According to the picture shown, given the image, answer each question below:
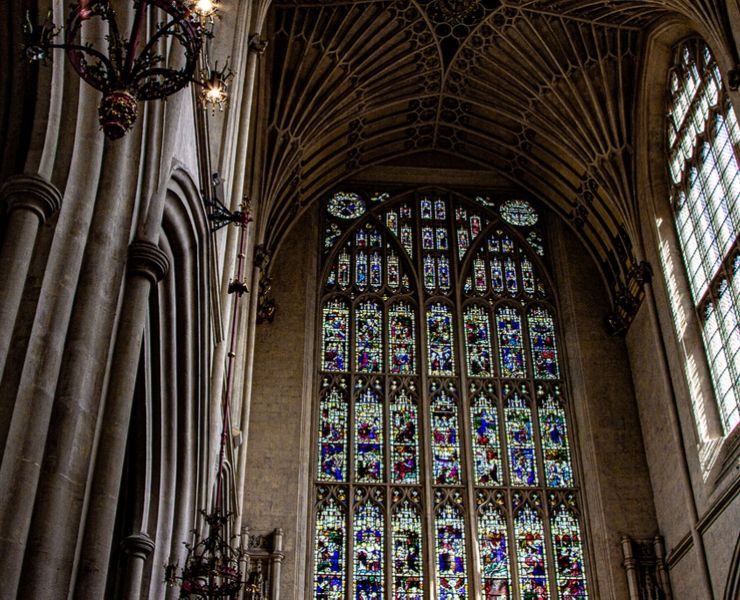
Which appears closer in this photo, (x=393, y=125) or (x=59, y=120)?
(x=59, y=120)

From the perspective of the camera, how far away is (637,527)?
17.2m

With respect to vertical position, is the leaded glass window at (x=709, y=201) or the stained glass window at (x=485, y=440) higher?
the leaded glass window at (x=709, y=201)

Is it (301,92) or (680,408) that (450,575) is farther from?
(301,92)

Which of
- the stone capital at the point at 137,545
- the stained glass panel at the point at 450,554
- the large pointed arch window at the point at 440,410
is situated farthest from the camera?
the large pointed arch window at the point at 440,410

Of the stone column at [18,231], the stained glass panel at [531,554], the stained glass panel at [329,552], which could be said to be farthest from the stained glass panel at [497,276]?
the stone column at [18,231]

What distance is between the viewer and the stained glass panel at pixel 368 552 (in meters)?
16.6

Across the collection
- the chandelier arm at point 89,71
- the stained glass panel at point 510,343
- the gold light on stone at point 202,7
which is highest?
the stained glass panel at point 510,343

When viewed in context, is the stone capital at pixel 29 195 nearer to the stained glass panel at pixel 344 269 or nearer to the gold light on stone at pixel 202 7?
the gold light on stone at pixel 202 7

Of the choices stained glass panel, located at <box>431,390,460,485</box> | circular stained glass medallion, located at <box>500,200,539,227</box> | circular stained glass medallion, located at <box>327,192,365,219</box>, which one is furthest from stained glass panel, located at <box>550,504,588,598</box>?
circular stained glass medallion, located at <box>327,192,365,219</box>

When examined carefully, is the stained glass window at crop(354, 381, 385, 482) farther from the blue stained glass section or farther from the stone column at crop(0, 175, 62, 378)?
the stone column at crop(0, 175, 62, 378)

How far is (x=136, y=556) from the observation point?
8.43 m

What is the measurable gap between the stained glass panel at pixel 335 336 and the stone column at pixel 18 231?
43.4 ft

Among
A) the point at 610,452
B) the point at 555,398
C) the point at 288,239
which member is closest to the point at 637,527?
the point at 610,452

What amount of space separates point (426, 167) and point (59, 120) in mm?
15626
